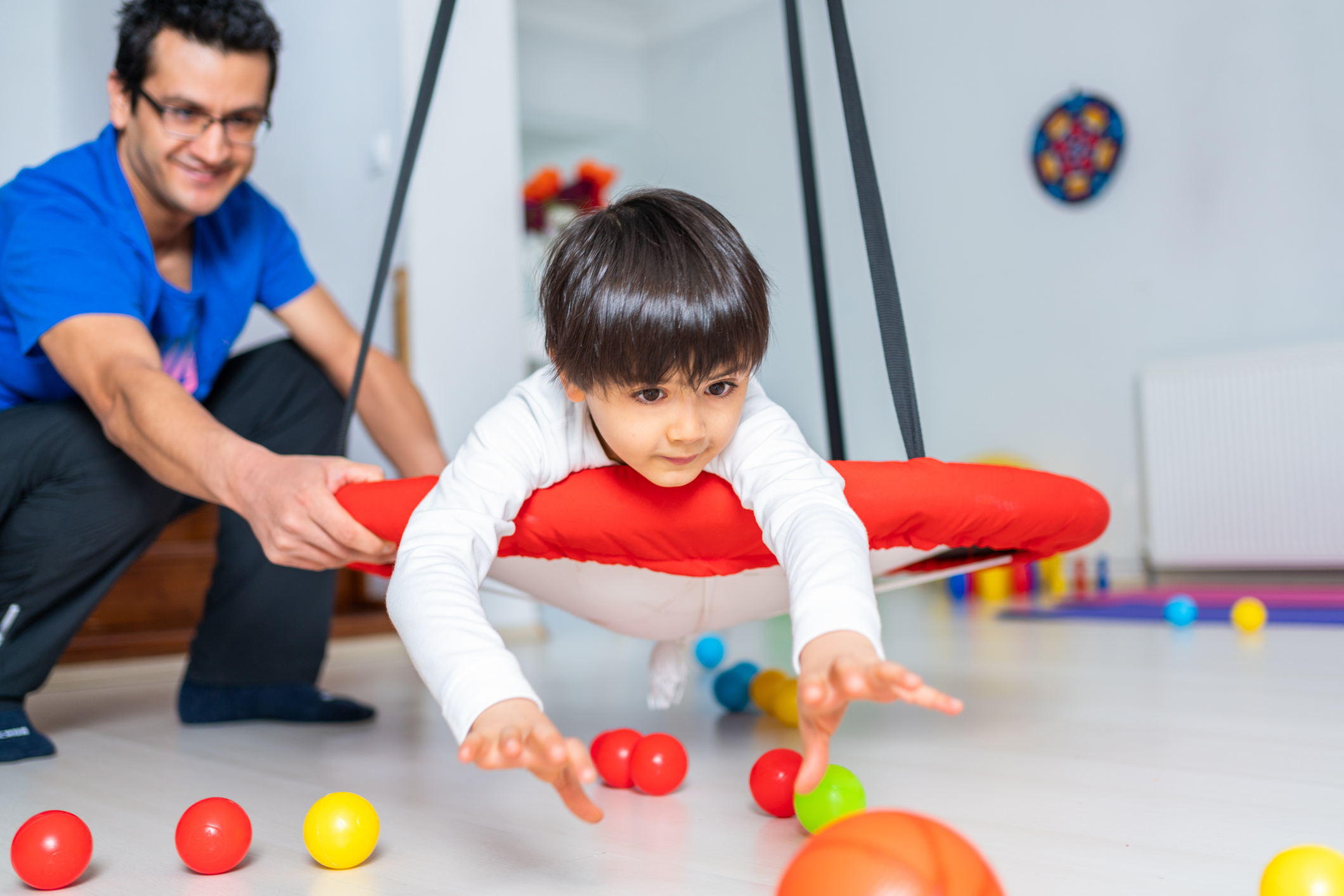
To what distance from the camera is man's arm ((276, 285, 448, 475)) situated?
5.19 ft

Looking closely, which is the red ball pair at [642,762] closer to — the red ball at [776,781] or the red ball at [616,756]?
the red ball at [616,756]

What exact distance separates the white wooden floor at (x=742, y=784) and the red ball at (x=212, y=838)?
2 centimetres

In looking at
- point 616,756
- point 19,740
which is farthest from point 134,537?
point 616,756

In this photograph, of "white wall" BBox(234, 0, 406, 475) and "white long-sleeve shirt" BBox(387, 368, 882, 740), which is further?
"white wall" BBox(234, 0, 406, 475)

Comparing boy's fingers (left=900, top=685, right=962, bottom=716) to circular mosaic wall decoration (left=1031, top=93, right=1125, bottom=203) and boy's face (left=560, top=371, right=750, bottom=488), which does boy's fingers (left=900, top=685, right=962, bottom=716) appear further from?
circular mosaic wall decoration (left=1031, top=93, right=1125, bottom=203)

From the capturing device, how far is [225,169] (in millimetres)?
1445

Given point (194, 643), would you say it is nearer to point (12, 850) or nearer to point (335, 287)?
point (12, 850)

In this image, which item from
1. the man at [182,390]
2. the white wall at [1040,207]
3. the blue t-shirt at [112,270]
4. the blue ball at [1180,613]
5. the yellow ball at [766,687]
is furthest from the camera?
the white wall at [1040,207]

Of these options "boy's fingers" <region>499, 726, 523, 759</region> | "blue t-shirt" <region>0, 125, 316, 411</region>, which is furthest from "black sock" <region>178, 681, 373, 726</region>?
"boy's fingers" <region>499, 726, 523, 759</region>

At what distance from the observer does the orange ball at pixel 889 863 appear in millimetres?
547

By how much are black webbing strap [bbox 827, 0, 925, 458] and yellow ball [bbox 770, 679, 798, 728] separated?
1.41ft

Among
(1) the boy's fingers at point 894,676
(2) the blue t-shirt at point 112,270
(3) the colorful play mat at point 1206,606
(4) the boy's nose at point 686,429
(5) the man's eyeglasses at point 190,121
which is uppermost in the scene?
(5) the man's eyeglasses at point 190,121

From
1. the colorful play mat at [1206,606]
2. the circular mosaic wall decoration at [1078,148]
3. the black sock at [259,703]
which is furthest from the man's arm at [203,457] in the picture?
the circular mosaic wall decoration at [1078,148]

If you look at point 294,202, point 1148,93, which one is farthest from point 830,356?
point 1148,93
